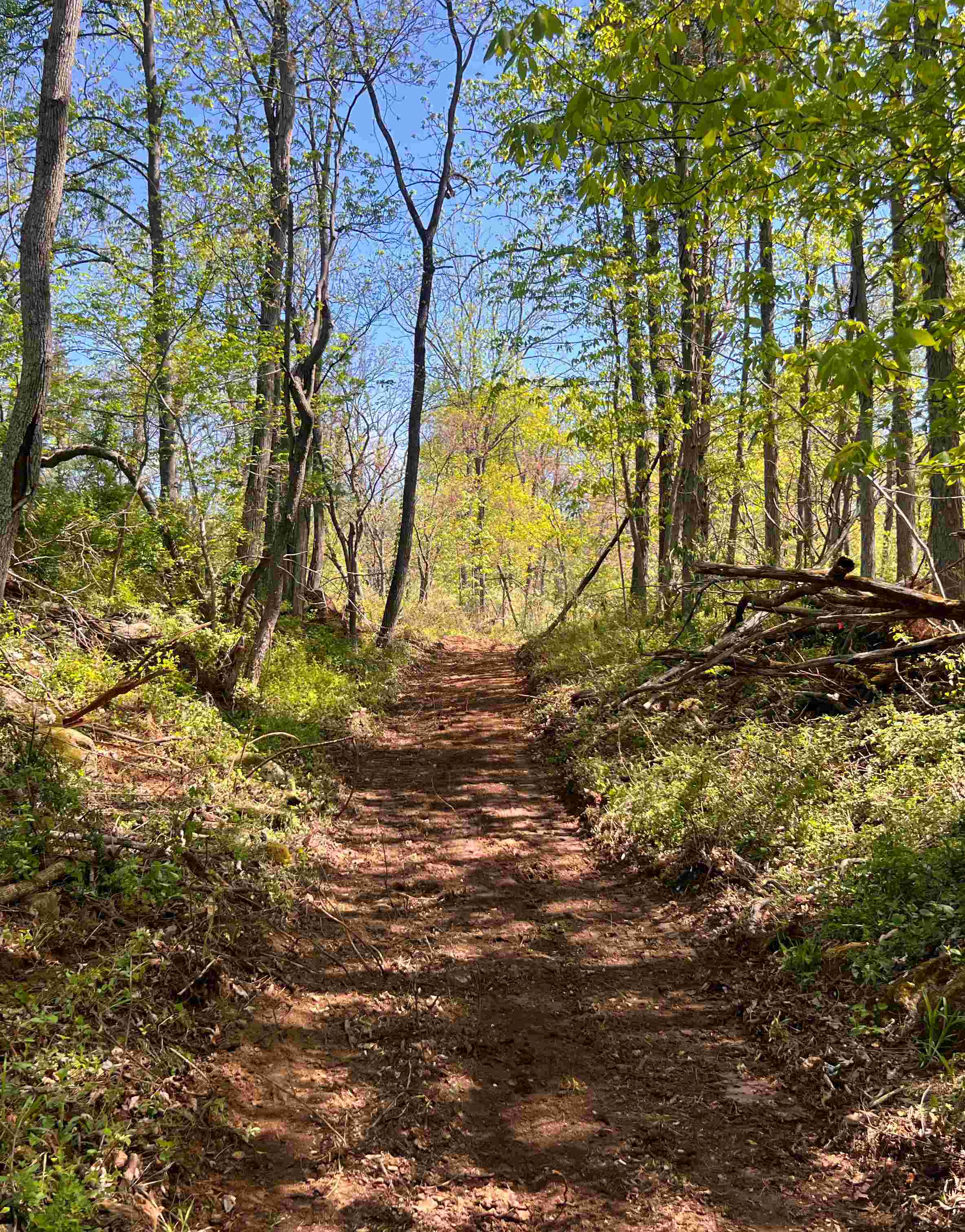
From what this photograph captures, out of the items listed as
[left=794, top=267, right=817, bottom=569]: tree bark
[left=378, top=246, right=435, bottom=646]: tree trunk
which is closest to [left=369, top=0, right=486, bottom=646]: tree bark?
[left=378, top=246, right=435, bottom=646]: tree trunk

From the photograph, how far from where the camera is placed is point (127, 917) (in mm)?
3863

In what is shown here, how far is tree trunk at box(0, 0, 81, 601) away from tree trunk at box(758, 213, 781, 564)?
6.35 metres

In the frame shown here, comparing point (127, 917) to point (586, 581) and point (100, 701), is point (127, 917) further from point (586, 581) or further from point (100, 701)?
point (586, 581)

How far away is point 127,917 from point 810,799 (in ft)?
15.8

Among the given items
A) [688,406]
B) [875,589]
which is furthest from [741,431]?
[875,589]

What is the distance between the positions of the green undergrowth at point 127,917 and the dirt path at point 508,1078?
246 mm

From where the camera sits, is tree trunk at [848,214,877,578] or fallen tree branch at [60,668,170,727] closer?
fallen tree branch at [60,668,170,727]

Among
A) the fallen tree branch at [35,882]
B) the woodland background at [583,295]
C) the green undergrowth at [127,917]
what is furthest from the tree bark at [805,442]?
the fallen tree branch at [35,882]

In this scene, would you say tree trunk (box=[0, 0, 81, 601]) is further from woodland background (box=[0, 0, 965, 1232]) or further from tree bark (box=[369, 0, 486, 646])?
tree bark (box=[369, 0, 486, 646])

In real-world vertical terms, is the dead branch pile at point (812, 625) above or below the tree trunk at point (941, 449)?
below

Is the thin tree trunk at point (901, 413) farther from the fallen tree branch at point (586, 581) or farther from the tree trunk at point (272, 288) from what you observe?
the tree trunk at point (272, 288)

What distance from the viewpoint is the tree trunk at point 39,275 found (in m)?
4.24

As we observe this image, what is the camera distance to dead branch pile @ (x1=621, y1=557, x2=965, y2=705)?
542 cm

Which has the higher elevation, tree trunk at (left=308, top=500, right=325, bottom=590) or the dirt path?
tree trunk at (left=308, top=500, right=325, bottom=590)
